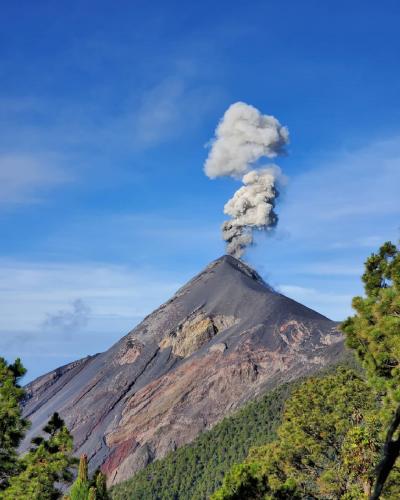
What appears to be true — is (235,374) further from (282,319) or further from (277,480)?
(277,480)

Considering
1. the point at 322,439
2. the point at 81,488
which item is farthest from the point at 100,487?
the point at 322,439

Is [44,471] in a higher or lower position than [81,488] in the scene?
higher

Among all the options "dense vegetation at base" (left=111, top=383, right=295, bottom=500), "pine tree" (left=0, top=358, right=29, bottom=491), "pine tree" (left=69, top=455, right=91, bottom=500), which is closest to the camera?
"pine tree" (left=0, top=358, right=29, bottom=491)

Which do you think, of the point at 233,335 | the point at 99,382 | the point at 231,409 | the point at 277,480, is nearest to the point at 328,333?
the point at 233,335

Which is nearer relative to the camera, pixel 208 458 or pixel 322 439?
pixel 322 439

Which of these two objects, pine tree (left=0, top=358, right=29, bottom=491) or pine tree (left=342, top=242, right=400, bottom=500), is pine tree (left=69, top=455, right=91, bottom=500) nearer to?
pine tree (left=0, top=358, right=29, bottom=491)

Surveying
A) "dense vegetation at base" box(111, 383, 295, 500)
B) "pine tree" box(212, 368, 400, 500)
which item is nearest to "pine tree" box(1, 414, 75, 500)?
"pine tree" box(212, 368, 400, 500)

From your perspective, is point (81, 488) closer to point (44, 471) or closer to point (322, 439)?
point (44, 471)
